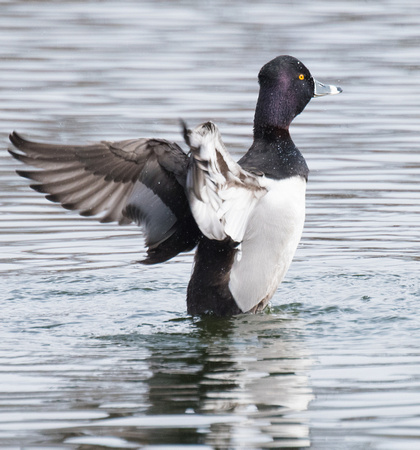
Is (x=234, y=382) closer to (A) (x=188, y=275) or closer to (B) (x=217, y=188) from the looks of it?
(B) (x=217, y=188)

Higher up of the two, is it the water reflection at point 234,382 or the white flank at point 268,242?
the white flank at point 268,242

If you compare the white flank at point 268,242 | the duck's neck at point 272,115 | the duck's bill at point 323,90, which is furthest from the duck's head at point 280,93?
the white flank at point 268,242

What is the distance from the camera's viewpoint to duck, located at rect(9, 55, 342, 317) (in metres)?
6.65

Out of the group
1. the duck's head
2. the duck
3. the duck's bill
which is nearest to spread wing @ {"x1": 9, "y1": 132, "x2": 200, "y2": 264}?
the duck

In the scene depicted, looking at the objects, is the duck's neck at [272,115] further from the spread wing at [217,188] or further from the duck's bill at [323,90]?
the spread wing at [217,188]

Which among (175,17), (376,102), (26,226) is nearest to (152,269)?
(26,226)

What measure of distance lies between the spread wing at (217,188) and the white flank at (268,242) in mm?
98

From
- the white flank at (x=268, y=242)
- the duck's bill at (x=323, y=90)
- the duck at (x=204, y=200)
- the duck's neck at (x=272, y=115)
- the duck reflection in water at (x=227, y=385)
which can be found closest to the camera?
the duck reflection in water at (x=227, y=385)

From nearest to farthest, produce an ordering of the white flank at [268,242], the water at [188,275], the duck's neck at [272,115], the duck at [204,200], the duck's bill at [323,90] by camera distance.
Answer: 1. the water at [188,275]
2. the duck at [204,200]
3. the white flank at [268,242]
4. the duck's neck at [272,115]
5. the duck's bill at [323,90]

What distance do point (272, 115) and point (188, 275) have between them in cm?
160

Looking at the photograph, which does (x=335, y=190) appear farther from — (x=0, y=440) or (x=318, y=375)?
(x=0, y=440)

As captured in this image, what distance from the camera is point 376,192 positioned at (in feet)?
34.6

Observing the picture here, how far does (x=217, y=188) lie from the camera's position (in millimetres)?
6320

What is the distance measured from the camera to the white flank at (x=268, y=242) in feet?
23.4
